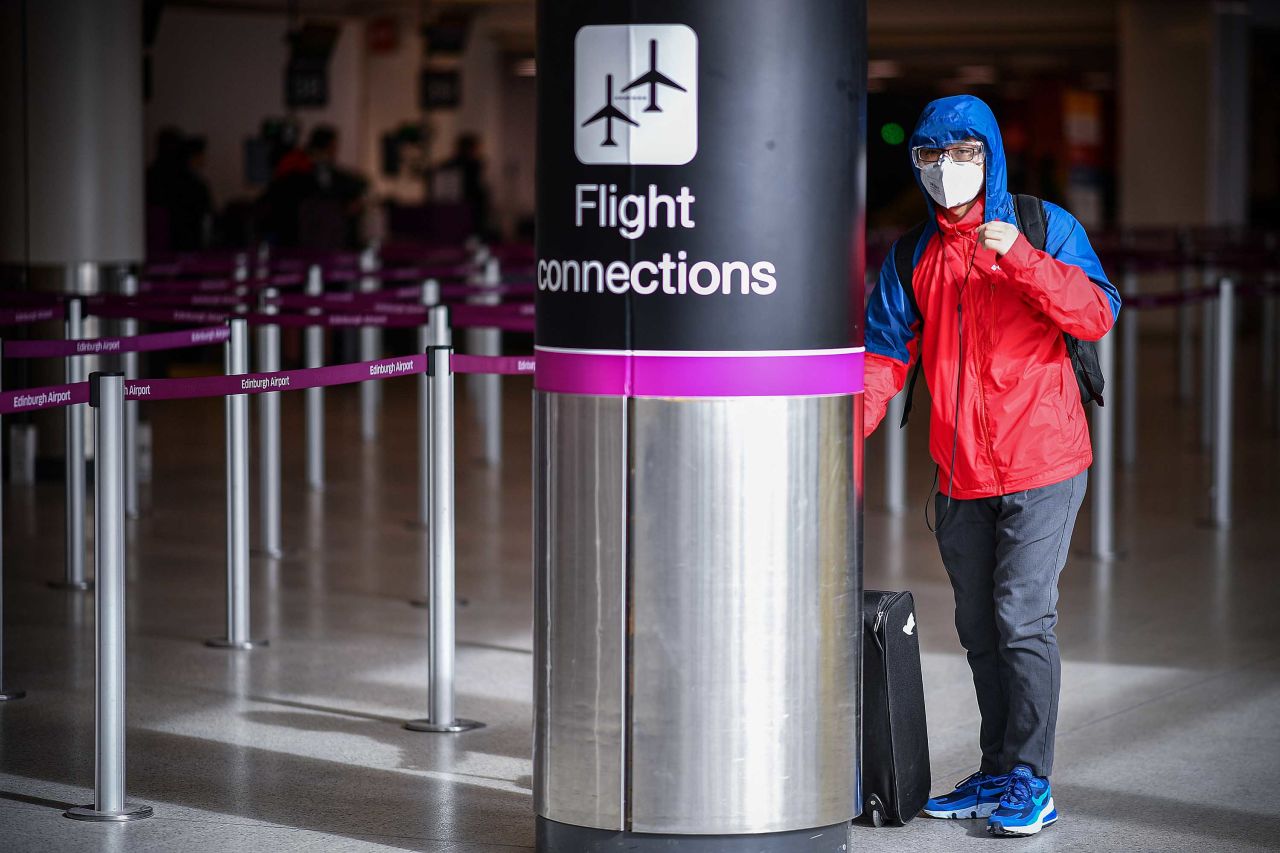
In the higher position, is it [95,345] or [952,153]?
[952,153]

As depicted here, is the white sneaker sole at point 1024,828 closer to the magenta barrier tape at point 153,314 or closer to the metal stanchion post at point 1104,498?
the metal stanchion post at point 1104,498

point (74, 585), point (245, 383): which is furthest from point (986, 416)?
point (74, 585)

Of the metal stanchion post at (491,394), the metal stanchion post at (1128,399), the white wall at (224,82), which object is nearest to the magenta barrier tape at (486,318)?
the metal stanchion post at (491,394)

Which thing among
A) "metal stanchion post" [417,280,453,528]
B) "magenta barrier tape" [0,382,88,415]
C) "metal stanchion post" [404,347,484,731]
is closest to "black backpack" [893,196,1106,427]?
"metal stanchion post" [404,347,484,731]

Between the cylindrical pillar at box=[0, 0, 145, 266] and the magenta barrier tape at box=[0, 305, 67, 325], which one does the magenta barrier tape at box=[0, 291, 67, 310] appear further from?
the cylindrical pillar at box=[0, 0, 145, 266]

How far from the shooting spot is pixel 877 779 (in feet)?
15.7

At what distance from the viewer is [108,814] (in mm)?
4781

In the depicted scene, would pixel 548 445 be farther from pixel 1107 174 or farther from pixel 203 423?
pixel 1107 174

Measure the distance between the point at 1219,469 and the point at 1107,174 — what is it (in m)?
36.5

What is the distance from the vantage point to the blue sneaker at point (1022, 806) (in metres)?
4.68

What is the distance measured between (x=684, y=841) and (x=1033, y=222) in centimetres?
173

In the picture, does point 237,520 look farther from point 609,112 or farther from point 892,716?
point 609,112

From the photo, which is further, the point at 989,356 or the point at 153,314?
the point at 153,314

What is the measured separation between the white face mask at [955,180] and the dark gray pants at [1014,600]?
2.48 ft
